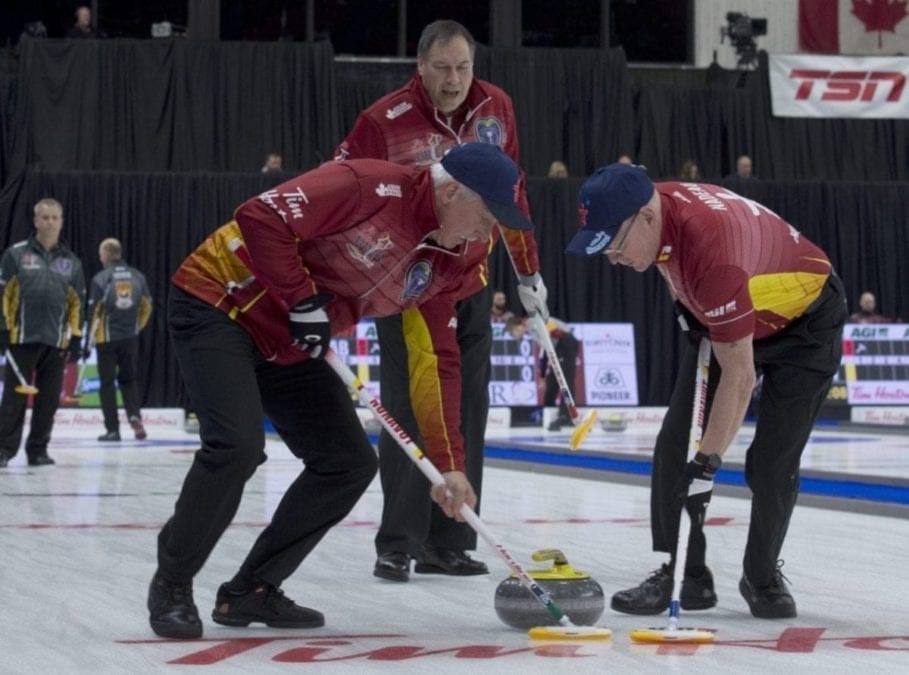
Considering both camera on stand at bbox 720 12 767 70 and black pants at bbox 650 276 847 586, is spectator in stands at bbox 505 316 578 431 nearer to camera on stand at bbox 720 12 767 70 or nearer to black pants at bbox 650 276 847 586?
camera on stand at bbox 720 12 767 70

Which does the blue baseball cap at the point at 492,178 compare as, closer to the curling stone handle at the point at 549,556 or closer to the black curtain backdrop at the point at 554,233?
the curling stone handle at the point at 549,556

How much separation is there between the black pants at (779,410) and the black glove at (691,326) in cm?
5

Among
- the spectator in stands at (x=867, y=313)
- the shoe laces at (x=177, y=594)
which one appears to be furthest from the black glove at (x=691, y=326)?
the spectator in stands at (x=867, y=313)

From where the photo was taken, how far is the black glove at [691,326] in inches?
166

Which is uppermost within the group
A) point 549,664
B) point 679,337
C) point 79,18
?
point 79,18

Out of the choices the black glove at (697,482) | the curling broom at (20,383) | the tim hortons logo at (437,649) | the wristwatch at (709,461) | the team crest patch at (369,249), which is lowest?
the curling broom at (20,383)

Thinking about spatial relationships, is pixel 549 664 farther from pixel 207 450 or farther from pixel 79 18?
pixel 79 18

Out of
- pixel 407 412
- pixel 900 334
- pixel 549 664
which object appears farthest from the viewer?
pixel 900 334

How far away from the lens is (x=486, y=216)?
3.58 meters

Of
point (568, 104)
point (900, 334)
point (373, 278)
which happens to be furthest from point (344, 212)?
point (568, 104)

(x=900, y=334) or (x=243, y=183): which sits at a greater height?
(x=243, y=183)

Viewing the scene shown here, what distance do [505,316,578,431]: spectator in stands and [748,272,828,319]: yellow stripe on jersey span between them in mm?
9563

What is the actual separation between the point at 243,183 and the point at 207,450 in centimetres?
1282

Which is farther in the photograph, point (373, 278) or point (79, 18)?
point (79, 18)
